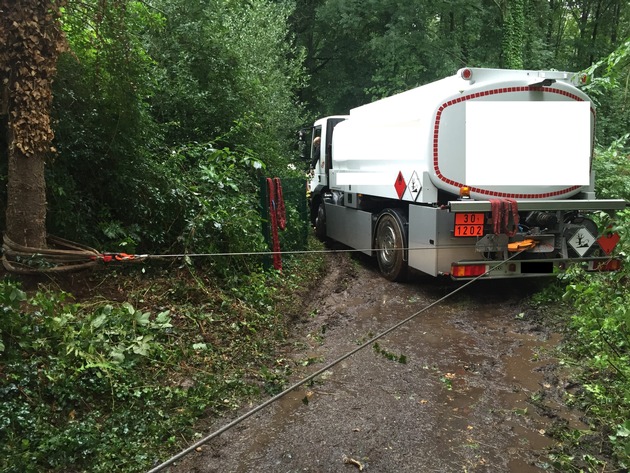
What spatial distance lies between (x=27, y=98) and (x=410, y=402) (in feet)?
13.3

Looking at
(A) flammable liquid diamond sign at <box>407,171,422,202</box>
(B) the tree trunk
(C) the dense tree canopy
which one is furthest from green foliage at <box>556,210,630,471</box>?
(B) the tree trunk

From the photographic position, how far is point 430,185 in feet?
22.9

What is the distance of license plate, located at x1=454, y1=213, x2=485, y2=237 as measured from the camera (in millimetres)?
6734

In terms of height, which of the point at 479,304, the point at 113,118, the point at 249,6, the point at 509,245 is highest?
the point at 249,6

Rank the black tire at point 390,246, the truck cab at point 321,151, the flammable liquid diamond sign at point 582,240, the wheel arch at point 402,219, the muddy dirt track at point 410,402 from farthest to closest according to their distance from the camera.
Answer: the truck cab at point 321,151
the black tire at point 390,246
the wheel arch at point 402,219
the flammable liquid diamond sign at point 582,240
the muddy dirt track at point 410,402

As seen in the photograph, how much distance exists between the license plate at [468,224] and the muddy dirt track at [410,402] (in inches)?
42.4

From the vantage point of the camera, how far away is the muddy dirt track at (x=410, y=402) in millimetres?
3426

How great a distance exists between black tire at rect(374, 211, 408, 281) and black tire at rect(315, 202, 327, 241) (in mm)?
3470

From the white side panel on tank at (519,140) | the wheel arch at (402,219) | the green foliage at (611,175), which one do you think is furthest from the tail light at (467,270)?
the green foliage at (611,175)

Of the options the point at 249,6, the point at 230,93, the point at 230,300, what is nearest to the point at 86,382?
the point at 230,300

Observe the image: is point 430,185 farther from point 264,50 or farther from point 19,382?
point 264,50

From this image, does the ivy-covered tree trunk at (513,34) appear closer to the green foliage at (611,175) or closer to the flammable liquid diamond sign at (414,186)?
the green foliage at (611,175)

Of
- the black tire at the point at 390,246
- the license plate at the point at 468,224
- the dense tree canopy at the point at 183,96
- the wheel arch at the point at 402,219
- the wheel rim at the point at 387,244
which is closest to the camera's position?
the dense tree canopy at the point at 183,96

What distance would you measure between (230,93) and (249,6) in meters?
6.21
